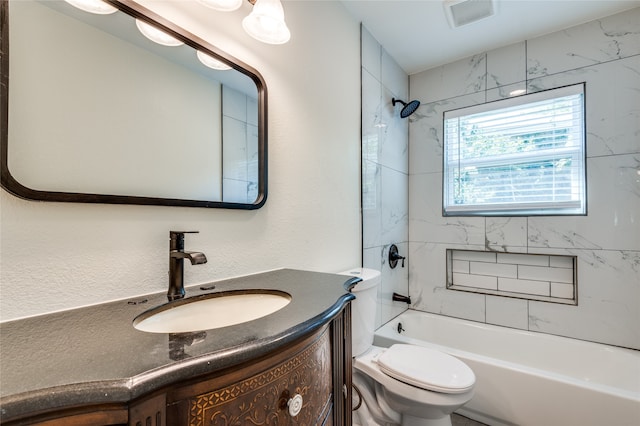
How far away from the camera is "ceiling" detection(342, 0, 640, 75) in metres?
1.88

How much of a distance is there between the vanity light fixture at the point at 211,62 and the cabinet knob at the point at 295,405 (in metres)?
1.07

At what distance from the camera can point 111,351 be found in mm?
499

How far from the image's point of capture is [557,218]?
213cm

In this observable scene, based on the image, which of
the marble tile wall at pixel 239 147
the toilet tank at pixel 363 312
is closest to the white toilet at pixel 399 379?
the toilet tank at pixel 363 312

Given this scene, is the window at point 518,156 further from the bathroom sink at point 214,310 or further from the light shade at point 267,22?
the bathroom sink at point 214,310

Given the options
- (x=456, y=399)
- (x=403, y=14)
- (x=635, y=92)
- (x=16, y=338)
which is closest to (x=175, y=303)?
(x=16, y=338)

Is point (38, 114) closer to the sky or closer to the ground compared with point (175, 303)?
closer to the sky

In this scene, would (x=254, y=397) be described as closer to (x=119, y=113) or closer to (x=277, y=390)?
(x=277, y=390)

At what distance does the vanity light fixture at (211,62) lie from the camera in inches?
41.0

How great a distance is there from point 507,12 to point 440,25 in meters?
0.40

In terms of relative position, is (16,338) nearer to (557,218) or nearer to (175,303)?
(175,303)

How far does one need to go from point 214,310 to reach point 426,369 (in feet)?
3.65

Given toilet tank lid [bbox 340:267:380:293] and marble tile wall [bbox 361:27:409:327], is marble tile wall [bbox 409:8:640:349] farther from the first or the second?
toilet tank lid [bbox 340:267:380:293]

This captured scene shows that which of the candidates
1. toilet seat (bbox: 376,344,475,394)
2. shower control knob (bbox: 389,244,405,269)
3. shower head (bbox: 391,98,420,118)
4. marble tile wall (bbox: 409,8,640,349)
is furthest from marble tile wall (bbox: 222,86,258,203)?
marble tile wall (bbox: 409,8,640,349)
